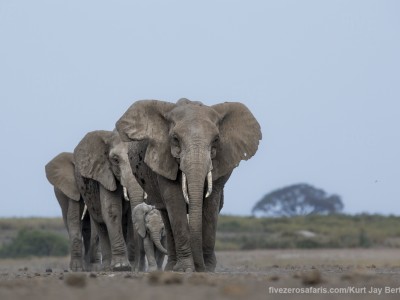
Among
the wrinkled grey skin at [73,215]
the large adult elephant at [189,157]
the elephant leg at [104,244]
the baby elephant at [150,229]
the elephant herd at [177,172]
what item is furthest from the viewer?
the wrinkled grey skin at [73,215]

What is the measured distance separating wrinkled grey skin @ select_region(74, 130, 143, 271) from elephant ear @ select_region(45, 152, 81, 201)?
1.73 meters

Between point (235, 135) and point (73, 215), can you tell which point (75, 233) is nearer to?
point (73, 215)

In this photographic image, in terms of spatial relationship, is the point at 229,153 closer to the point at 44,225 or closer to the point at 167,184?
the point at 167,184

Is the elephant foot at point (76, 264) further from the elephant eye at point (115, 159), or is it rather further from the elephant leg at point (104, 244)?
the elephant eye at point (115, 159)

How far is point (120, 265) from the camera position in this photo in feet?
72.7

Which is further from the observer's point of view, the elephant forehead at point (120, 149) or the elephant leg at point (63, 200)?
the elephant leg at point (63, 200)

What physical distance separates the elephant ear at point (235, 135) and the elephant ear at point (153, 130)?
577 millimetres

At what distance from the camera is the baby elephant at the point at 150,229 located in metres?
22.6

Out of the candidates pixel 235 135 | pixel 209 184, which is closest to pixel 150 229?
pixel 235 135

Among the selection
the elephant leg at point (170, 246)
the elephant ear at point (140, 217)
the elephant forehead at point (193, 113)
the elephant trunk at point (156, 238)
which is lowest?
the elephant leg at point (170, 246)

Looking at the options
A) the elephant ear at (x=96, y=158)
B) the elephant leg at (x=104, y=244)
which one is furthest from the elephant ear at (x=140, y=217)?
the elephant leg at (x=104, y=244)

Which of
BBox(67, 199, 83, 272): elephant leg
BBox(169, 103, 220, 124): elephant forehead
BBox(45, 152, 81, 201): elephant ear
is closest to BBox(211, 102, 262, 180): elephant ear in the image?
BBox(169, 103, 220, 124): elephant forehead

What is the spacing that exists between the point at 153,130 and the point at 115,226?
462cm

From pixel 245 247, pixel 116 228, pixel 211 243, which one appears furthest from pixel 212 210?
pixel 245 247
